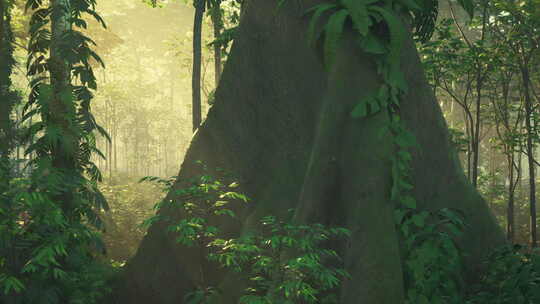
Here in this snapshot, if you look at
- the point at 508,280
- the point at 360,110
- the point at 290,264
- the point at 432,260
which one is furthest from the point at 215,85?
the point at 290,264

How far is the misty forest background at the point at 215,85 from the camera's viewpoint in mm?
12680

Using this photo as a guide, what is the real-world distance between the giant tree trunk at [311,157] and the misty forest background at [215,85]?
2.50ft

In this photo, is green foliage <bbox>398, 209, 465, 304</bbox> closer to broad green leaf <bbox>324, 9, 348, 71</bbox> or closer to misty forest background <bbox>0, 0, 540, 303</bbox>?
misty forest background <bbox>0, 0, 540, 303</bbox>

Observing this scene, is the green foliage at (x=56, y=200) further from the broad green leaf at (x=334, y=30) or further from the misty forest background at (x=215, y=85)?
the broad green leaf at (x=334, y=30)

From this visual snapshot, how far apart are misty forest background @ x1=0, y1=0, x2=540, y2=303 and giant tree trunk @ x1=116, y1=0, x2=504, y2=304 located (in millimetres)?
761

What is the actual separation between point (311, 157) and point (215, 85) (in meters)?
21.2

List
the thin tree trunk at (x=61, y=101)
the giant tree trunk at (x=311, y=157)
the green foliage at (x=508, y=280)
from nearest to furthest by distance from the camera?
the green foliage at (x=508, y=280), the giant tree trunk at (x=311, y=157), the thin tree trunk at (x=61, y=101)

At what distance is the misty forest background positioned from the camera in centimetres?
1268

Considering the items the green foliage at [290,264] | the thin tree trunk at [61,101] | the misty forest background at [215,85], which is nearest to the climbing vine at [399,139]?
the green foliage at [290,264]

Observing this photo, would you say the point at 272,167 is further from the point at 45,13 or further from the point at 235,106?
the point at 45,13

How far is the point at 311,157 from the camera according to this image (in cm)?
601

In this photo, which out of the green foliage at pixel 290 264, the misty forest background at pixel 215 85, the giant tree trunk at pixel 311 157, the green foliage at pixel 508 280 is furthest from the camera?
the misty forest background at pixel 215 85

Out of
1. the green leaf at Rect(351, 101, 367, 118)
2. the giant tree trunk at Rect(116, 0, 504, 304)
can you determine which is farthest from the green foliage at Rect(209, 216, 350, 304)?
the green leaf at Rect(351, 101, 367, 118)

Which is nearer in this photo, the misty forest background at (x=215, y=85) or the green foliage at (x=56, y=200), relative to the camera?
the green foliage at (x=56, y=200)
